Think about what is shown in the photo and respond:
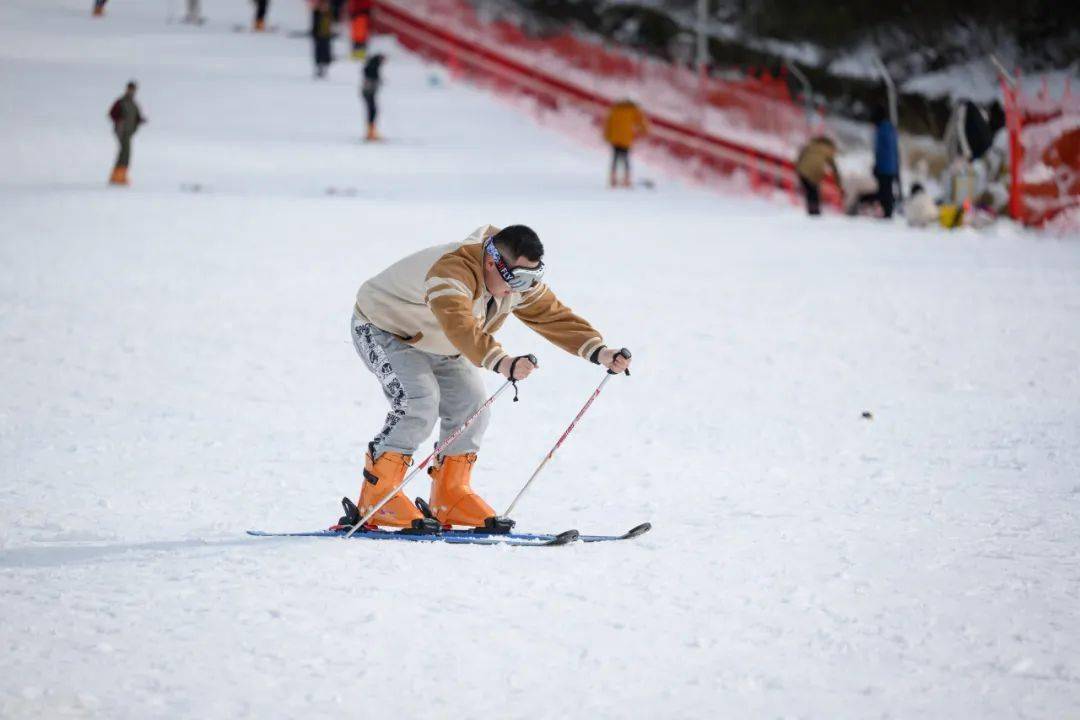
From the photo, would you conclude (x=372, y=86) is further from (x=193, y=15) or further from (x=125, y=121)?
(x=193, y=15)

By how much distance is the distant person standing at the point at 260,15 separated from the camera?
30.9 metres

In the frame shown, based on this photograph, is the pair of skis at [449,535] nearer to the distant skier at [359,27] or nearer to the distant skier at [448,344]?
the distant skier at [448,344]

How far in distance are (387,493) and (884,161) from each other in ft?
41.9

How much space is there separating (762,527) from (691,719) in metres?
2.11

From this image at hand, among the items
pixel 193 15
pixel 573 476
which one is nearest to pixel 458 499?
pixel 573 476

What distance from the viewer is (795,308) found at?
11633 millimetres

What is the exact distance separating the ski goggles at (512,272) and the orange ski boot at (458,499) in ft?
2.68

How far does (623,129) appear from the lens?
63.2 ft

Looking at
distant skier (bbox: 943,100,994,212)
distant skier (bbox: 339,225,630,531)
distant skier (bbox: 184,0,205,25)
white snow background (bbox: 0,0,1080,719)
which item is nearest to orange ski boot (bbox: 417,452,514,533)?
distant skier (bbox: 339,225,630,531)

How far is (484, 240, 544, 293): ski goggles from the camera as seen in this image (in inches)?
194

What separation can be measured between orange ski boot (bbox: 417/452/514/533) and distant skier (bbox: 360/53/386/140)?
629 inches

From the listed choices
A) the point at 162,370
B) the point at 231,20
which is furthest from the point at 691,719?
the point at 231,20

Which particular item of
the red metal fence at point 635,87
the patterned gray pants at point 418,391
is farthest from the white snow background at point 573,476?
the red metal fence at point 635,87

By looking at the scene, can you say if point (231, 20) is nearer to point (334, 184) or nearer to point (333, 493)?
point (334, 184)
